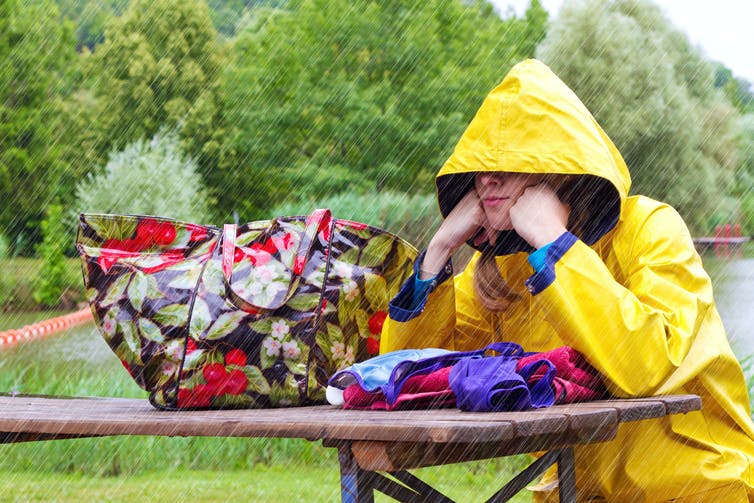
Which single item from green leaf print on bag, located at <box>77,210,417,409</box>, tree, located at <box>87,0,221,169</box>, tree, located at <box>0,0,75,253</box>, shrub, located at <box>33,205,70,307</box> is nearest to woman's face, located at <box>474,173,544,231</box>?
green leaf print on bag, located at <box>77,210,417,409</box>

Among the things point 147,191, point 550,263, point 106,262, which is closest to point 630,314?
point 550,263

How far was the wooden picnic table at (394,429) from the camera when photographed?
1.72 metres

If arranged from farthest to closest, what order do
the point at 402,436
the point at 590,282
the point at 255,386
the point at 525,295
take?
the point at 525,295
the point at 255,386
the point at 590,282
the point at 402,436

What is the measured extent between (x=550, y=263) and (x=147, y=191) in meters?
17.5

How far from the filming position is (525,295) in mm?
2703

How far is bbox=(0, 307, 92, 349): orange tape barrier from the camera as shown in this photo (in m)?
14.9

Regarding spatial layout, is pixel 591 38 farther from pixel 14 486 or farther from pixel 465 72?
pixel 14 486

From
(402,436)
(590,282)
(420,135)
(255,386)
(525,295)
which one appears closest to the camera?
(402,436)

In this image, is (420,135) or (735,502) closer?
(735,502)

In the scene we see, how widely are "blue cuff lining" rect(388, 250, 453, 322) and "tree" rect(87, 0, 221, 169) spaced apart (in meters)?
24.7

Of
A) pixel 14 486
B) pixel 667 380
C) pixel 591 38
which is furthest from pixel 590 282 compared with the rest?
pixel 591 38

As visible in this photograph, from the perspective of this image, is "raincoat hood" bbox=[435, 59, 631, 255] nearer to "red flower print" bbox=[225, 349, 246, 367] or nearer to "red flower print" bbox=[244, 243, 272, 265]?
"red flower print" bbox=[244, 243, 272, 265]

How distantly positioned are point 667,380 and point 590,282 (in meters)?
0.29

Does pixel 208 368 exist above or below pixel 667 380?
below
